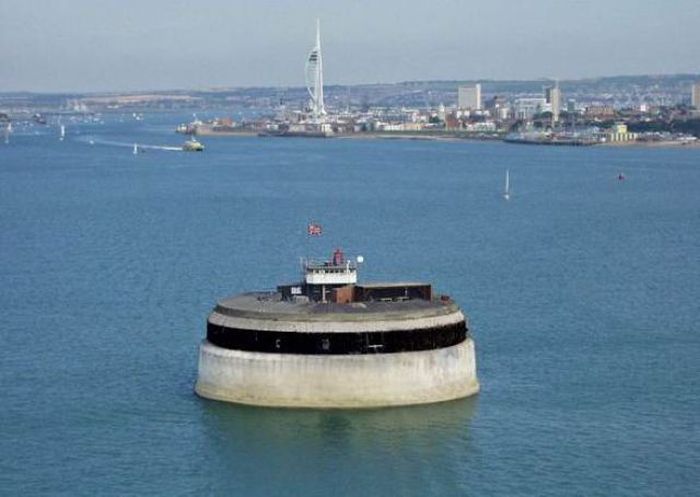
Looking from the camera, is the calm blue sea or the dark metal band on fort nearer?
the calm blue sea

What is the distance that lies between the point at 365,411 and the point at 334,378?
901mm

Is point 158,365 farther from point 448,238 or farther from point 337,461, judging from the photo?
point 448,238

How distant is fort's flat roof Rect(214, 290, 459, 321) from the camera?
32312 mm

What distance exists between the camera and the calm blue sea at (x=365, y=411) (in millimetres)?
29734

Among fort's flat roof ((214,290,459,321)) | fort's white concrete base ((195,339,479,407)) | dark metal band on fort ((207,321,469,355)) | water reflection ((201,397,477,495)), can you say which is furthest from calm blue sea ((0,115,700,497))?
fort's flat roof ((214,290,459,321))

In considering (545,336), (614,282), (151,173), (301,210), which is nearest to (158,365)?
(545,336)

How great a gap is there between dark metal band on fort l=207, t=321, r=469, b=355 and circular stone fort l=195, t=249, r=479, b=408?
2 centimetres

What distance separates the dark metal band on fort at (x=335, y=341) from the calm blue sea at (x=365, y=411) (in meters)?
1.24

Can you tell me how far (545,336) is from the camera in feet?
138

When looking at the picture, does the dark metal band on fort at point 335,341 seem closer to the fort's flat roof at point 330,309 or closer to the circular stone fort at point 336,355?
the circular stone fort at point 336,355

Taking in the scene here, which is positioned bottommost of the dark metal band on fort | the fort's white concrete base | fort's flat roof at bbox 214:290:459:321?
the fort's white concrete base

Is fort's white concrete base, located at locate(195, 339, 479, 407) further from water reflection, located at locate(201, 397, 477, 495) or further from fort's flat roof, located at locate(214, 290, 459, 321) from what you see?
fort's flat roof, located at locate(214, 290, 459, 321)

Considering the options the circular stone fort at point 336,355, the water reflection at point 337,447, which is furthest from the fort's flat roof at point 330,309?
the water reflection at point 337,447

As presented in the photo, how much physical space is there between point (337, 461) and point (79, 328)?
15.3 m
